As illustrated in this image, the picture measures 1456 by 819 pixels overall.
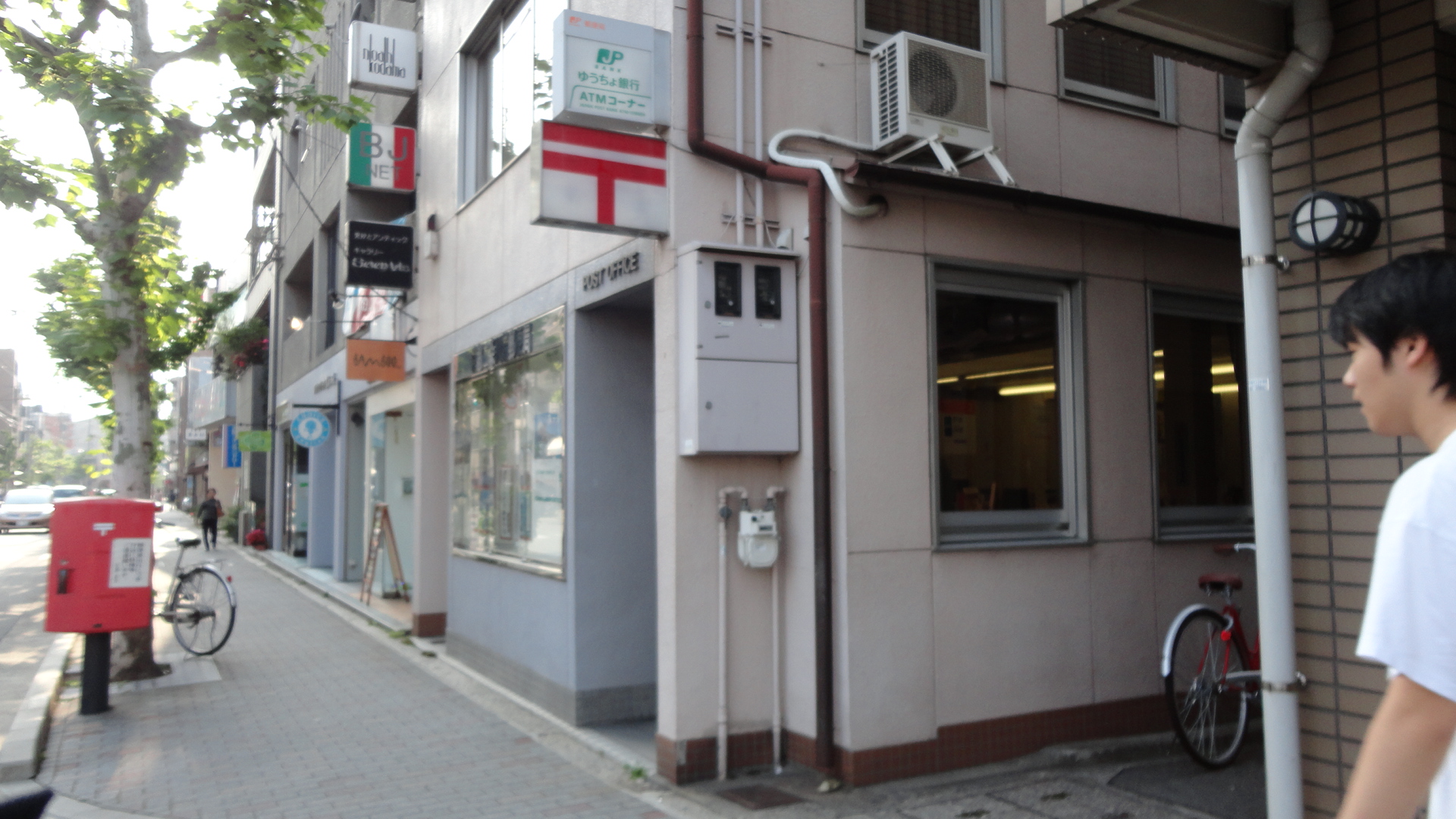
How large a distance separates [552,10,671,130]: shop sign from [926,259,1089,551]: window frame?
194 centimetres

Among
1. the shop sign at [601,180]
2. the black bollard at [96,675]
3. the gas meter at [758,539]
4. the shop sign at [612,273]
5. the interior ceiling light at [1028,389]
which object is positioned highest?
the shop sign at [601,180]

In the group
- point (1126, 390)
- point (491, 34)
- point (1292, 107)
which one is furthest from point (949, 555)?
point (491, 34)

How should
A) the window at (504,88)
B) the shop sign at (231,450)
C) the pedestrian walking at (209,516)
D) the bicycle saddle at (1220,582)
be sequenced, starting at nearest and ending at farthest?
the bicycle saddle at (1220,582)
the window at (504,88)
the pedestrian walking at (209,516)
the shop sign at (231,450)

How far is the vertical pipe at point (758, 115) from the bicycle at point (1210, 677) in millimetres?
3380

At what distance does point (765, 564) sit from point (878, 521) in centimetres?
69

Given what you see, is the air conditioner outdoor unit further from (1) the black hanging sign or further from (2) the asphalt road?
(2) the asphalt road

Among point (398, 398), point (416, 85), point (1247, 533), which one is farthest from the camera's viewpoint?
point (398, 398)

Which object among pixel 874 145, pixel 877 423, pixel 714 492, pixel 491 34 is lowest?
pixel 714 492

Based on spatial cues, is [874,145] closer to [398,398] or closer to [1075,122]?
[1075,122]

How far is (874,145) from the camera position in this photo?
22.0 feet

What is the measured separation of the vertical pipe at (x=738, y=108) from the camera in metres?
6.50

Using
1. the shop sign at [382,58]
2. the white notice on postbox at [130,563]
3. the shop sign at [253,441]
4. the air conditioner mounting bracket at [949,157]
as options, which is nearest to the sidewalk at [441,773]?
the white notice on postbox at [130,563]

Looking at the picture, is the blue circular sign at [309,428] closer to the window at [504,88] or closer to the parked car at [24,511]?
the window at [504,88]

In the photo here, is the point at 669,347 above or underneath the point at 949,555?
above
